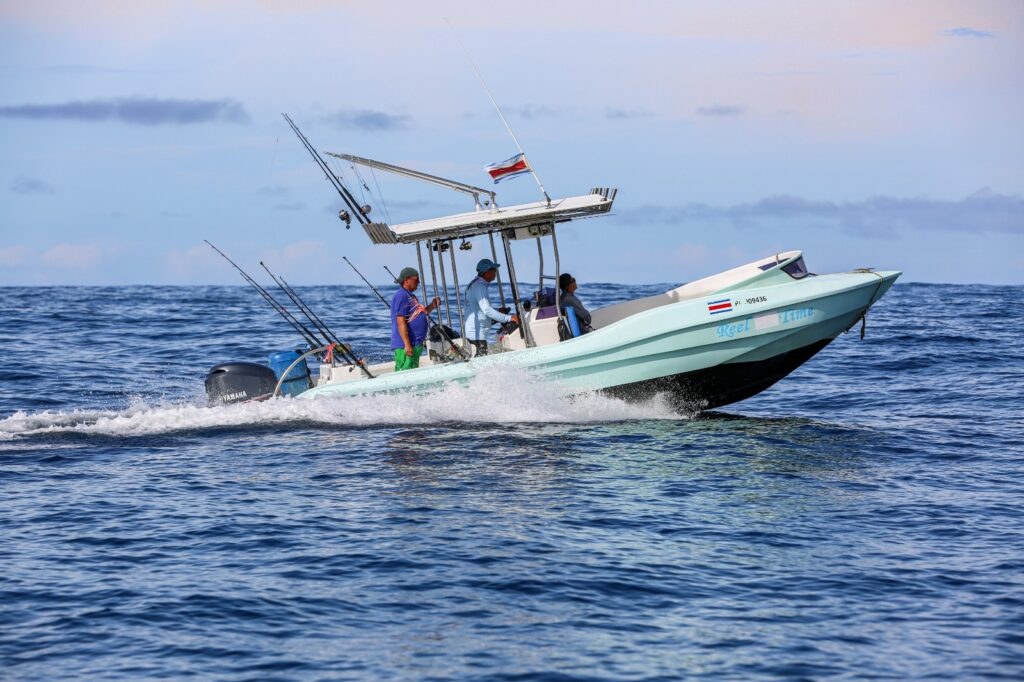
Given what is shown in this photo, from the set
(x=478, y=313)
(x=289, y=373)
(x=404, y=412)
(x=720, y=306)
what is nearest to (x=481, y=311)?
(x=478, y=313)

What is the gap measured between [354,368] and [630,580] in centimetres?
809

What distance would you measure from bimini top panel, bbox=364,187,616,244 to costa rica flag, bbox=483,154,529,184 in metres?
0.52

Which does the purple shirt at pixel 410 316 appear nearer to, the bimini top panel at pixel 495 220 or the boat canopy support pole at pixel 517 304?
the bimini top panel at pixel 495 220

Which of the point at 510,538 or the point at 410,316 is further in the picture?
the point at 410,316

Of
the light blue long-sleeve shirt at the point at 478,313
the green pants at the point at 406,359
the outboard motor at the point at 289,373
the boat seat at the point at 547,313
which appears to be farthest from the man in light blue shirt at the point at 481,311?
the outboard motor at the point at 289,373

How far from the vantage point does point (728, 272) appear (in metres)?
15.6

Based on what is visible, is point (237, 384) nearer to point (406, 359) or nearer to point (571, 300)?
point (406, 359)

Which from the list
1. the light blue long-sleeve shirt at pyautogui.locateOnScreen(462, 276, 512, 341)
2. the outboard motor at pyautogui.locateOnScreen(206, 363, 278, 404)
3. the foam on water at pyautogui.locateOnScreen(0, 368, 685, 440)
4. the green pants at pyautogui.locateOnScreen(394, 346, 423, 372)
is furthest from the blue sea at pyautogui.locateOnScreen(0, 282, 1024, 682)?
the light blue long-sleeve shirt at pyautogui.locateOnScreen(462, 276, 512, 341)

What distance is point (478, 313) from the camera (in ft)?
50.8

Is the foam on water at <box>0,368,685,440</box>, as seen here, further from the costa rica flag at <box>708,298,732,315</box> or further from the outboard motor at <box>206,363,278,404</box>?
the costa rica flag at <box>708,298,732,315</box>

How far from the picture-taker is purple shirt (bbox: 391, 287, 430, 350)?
15438 mm

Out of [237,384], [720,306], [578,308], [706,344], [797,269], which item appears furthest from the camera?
[237,384]

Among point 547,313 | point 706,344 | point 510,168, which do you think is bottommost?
point 706,344

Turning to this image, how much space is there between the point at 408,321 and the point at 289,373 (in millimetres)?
1944
